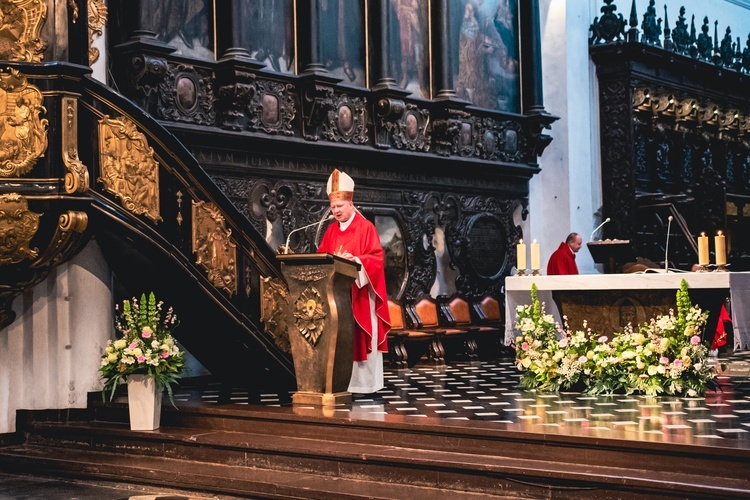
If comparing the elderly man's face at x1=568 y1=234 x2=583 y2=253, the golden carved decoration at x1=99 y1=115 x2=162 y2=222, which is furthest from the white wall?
the elderly man's face at x1=568 y1=234 x2=583 y2=253

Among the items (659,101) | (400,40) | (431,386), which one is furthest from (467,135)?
(431,386)

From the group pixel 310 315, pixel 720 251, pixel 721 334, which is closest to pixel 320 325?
pixel 310 315

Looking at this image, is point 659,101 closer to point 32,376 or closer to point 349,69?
point 349,69

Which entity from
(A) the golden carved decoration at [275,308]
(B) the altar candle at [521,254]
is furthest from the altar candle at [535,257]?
(A) the golden carved decoration at [275,308]

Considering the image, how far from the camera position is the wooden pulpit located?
8.43 meters

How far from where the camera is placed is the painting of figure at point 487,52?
14844 millimetres

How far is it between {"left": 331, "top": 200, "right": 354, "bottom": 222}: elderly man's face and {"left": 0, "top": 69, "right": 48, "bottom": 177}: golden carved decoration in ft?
7.96

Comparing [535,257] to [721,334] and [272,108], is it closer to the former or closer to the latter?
[721,334]

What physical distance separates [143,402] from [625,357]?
387 cm

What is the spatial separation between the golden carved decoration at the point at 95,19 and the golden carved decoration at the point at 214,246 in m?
1.66

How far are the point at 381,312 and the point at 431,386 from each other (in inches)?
46.8

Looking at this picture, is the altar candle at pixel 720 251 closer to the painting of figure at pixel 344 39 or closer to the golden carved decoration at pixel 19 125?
the painting of figure at pixel 344 39

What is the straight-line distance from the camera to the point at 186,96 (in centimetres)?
1111

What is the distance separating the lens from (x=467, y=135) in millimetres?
14789
